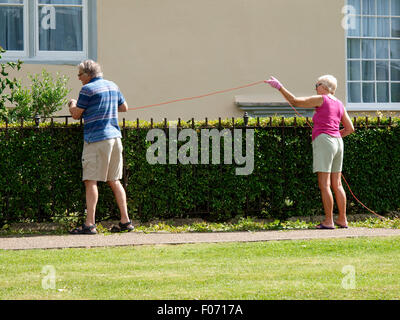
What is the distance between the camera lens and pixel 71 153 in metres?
8.46

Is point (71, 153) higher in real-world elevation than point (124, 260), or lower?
higher

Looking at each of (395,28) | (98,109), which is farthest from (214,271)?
(395,28)

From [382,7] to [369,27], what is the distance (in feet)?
1.57

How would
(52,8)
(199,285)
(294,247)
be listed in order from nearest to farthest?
1. (199,285)
2. (294,247)
3. (52,8)

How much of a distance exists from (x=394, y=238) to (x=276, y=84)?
228cm

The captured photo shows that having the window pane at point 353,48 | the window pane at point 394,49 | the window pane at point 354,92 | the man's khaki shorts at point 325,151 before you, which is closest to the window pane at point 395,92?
the window pane at point 394,49

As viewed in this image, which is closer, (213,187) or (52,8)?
(213,187)

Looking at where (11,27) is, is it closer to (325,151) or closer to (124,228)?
(124,228)

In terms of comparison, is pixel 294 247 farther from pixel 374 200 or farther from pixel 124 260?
pixel 374 200

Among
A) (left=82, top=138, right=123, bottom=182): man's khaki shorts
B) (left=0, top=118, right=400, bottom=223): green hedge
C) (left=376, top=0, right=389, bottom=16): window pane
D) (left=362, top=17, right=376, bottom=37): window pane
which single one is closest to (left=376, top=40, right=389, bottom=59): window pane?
(left=362, top=17, right=376, bottom=37): window pane

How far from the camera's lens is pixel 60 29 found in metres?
12.0

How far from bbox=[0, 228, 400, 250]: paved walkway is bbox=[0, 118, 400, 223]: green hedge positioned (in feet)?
2.11

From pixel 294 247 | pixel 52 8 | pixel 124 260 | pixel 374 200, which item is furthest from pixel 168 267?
pixel 52 8

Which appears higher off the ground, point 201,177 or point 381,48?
Result: point 381,48
